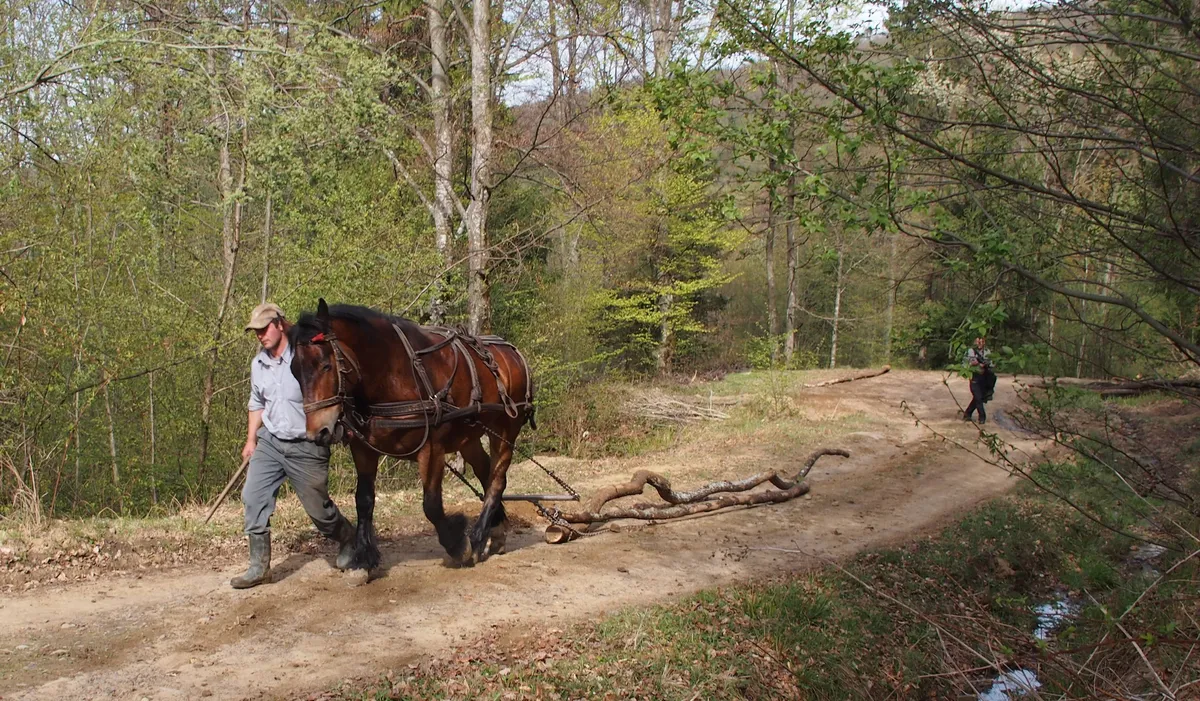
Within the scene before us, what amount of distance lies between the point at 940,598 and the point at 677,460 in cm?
623

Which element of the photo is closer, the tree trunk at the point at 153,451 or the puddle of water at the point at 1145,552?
the puddle of water at the point at 1145,552

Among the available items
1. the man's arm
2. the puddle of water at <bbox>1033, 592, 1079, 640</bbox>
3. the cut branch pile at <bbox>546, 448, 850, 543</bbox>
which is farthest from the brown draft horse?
the puddle of water at <bbox>1033, 592, 1079, 640</bbox>

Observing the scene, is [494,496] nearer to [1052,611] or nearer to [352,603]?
[352,603]

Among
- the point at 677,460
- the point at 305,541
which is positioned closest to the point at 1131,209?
the point at 305,541

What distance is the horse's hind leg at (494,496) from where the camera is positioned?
754 centimetres

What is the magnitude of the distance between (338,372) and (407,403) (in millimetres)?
794

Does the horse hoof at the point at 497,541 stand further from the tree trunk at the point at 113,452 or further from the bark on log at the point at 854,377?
the bark on log at the point at 854,377

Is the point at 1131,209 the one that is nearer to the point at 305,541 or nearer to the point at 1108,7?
the point at 1108,7

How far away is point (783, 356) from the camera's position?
106ft

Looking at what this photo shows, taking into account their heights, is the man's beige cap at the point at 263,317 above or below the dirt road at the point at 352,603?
above

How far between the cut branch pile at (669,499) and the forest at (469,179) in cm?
268

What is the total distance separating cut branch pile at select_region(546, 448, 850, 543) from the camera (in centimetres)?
868

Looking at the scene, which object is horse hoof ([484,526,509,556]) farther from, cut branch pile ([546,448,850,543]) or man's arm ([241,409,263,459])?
man's arm ([241,409,263,459])

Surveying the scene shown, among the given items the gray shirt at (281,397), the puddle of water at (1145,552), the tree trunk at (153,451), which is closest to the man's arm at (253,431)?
the gray shirt at (281,397)
